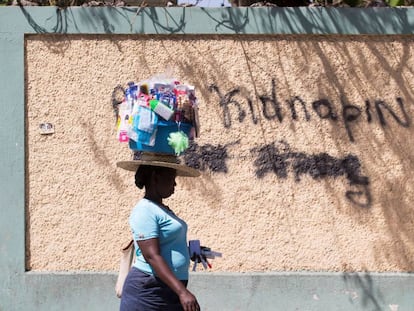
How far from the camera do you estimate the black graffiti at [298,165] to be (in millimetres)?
7078

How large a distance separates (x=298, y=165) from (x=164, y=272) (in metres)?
2.90

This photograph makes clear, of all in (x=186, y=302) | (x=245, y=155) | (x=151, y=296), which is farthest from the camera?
(x=245, y=155)

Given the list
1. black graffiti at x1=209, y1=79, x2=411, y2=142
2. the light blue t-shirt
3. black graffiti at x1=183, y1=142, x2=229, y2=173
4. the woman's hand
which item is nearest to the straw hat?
the light blue t-shirt

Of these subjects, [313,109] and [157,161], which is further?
[313,109]

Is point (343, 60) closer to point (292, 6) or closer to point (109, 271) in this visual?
point (292, 6)

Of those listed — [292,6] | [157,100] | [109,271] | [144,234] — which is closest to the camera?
[144,234]

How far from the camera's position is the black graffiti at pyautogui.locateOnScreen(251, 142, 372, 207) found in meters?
7.08

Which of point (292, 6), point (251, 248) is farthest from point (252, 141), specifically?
point (292, 6)

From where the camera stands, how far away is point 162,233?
Result: 455 centimetres

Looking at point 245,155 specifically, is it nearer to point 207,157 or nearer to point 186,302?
point 207,157

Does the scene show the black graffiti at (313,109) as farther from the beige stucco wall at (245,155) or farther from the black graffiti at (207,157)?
the black graffiti at (207,157)

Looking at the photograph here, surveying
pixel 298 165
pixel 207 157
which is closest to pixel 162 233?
pixel 207 157

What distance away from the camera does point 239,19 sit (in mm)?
7086

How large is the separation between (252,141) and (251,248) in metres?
0.89
